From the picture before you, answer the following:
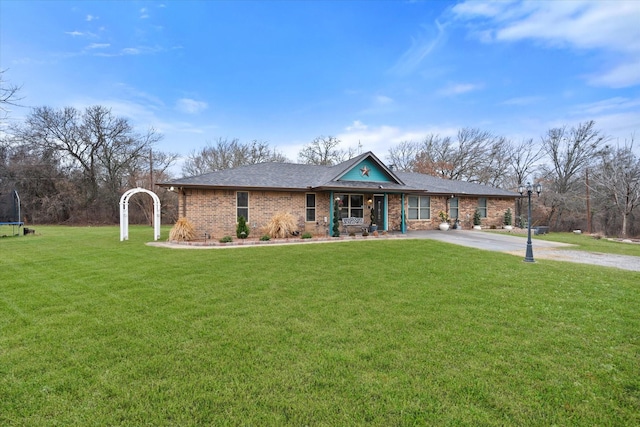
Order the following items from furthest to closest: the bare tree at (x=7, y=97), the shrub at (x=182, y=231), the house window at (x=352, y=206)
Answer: the house window at (x=352, y=206) < the shrub at (x=182, y=231) < the bare tree at (x=7, y=97)

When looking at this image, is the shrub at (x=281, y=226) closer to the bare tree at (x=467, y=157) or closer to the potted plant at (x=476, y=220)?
the potted plant at (x=476, y=220)

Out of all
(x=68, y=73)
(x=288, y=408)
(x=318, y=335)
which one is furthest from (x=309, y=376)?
(x=68, y=73)

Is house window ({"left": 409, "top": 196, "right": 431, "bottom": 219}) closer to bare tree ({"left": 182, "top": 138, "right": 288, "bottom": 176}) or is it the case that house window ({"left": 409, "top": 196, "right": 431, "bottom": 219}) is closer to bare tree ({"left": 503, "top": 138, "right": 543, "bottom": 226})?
bare tree ({"left": 503, "top": 138, "right": 543, "bottom": 226})

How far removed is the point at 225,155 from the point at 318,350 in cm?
3140

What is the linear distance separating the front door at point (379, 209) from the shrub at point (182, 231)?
9608 millimetres

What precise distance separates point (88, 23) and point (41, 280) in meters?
12.0

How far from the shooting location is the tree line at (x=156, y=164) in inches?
974

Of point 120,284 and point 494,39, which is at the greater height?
point 494,39

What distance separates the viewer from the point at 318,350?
295 centimetres

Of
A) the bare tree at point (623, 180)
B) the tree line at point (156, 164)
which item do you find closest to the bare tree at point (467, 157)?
the tree line at point (156, 164)

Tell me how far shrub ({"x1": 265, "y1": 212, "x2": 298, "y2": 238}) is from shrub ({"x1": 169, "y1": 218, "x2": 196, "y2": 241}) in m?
3.24

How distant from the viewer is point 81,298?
4562mm

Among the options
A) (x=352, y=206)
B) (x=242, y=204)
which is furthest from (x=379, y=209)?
(x=242, y=204)

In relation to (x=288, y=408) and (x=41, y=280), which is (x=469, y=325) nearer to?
(x=288, y=408)
